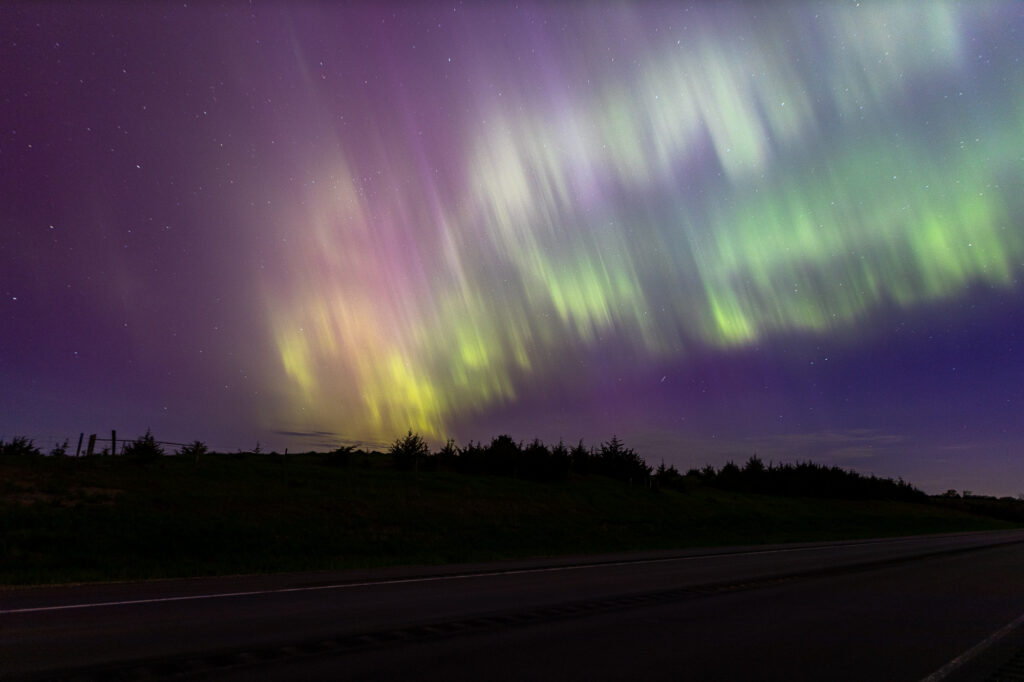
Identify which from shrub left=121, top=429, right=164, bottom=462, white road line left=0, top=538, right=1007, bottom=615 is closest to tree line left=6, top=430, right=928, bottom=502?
shrub left=121, top=429, right=164, bottom=462

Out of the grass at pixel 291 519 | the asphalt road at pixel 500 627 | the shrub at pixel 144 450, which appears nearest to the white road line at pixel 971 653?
the asphalt road at pixel 500 627

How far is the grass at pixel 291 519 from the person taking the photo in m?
20.9

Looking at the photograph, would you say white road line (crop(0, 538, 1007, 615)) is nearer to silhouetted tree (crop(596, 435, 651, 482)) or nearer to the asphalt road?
the asphalt road

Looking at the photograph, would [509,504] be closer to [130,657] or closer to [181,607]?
[181,607]

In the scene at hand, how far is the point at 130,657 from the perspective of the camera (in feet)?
21.3

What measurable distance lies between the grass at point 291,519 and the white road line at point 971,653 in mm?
13383

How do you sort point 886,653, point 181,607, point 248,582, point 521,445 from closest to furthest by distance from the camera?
point 886,653
point 181,607
point 248,582
point 521,445

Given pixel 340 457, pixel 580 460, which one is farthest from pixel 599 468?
pixel 340 457

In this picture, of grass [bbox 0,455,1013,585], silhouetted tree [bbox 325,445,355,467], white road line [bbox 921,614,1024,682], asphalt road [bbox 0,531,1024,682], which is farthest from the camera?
silhouetted tree [bbox 325,445,355,467]

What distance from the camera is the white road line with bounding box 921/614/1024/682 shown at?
22.7ft

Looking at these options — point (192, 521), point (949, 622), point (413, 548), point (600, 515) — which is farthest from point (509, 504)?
point (949, 622)

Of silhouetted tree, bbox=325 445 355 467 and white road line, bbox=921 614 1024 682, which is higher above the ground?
silhouetted tree, bbox=325 445 355 467

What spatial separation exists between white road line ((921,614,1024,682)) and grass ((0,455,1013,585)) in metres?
13.4

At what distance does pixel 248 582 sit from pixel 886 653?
1048 centimetres
